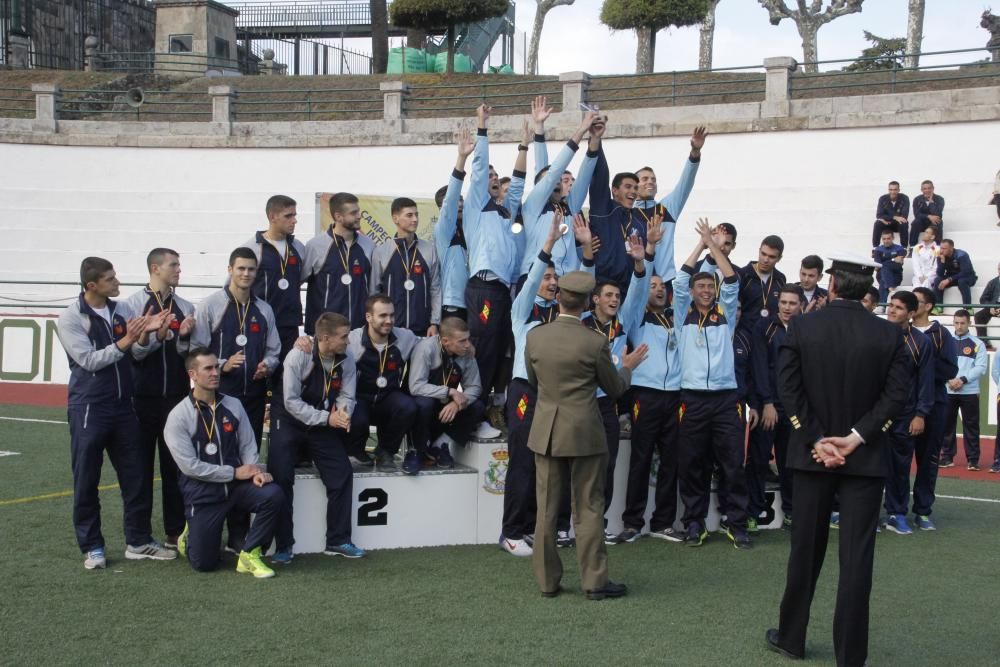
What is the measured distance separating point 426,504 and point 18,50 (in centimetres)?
3390

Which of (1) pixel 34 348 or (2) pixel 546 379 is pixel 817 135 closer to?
(1) pixel 34 348

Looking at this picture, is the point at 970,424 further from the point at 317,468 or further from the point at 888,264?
the point at 317,468

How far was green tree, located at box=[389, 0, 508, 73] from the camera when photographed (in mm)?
33938

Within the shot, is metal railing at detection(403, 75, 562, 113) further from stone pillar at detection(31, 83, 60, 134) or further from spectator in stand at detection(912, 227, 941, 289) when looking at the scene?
spectator in stand at detection(912, 227, 941, 289)

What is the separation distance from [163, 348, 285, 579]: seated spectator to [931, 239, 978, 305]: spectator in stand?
14893 millimetres

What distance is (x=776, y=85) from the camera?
2388cm

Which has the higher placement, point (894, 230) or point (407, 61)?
point (407, 61)

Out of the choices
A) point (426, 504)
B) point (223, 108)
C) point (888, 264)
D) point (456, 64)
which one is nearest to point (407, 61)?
point (456, 64)

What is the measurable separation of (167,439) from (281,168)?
68.5 ft

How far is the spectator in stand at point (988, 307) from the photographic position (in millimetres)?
16536

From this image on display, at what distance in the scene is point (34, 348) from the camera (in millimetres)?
19328

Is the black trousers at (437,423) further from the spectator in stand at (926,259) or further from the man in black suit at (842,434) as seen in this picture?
the spectator in stand at (926,259)

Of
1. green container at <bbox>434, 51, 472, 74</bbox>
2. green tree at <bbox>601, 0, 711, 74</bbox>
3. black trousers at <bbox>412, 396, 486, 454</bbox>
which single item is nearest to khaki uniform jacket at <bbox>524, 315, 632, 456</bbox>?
black trousers at <bbox>412, 396, 486, 454</bbox>

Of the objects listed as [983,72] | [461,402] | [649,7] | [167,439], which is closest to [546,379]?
[461,402]
